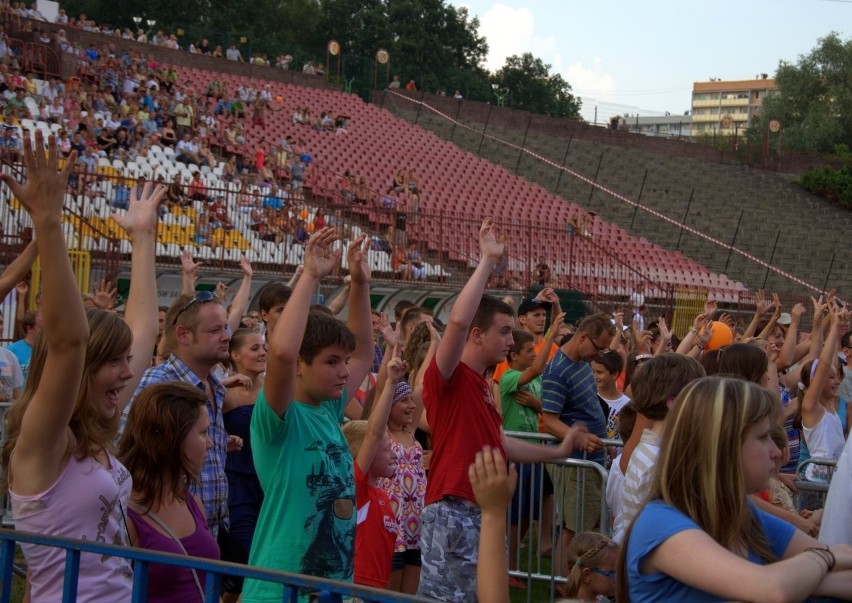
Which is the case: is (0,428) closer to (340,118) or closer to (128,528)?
(128,528)

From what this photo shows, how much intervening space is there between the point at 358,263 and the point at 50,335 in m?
1.87

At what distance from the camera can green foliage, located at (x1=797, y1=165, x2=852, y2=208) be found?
122 feet

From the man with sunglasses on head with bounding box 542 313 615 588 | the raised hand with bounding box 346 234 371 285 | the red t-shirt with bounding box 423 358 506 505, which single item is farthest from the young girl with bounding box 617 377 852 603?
the man with sunglasses on head with bounding box 542 313 615 588

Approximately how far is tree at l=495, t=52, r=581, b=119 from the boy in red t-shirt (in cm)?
6042

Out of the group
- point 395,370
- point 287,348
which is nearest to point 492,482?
point 287,348

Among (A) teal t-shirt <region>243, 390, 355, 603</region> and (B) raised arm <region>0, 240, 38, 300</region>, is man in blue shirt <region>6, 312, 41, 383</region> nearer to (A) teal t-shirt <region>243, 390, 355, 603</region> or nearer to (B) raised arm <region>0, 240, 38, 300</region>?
(B) raised arm <region>0, 240, 38, 300</region>

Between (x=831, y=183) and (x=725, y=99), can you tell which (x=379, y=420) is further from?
(x=725, y=99)

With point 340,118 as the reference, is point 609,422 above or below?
below

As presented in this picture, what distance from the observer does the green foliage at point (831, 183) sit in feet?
122

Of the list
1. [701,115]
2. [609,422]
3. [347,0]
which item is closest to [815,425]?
[609,422]

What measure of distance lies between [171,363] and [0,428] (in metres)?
2.87

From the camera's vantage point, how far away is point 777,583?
2.49 m

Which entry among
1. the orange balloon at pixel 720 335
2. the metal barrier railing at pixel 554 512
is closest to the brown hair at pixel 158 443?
the metal barrier railing at pixel 554 512

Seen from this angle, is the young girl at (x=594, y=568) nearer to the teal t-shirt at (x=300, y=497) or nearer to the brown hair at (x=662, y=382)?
the brown hair at (x=662, y=382)
